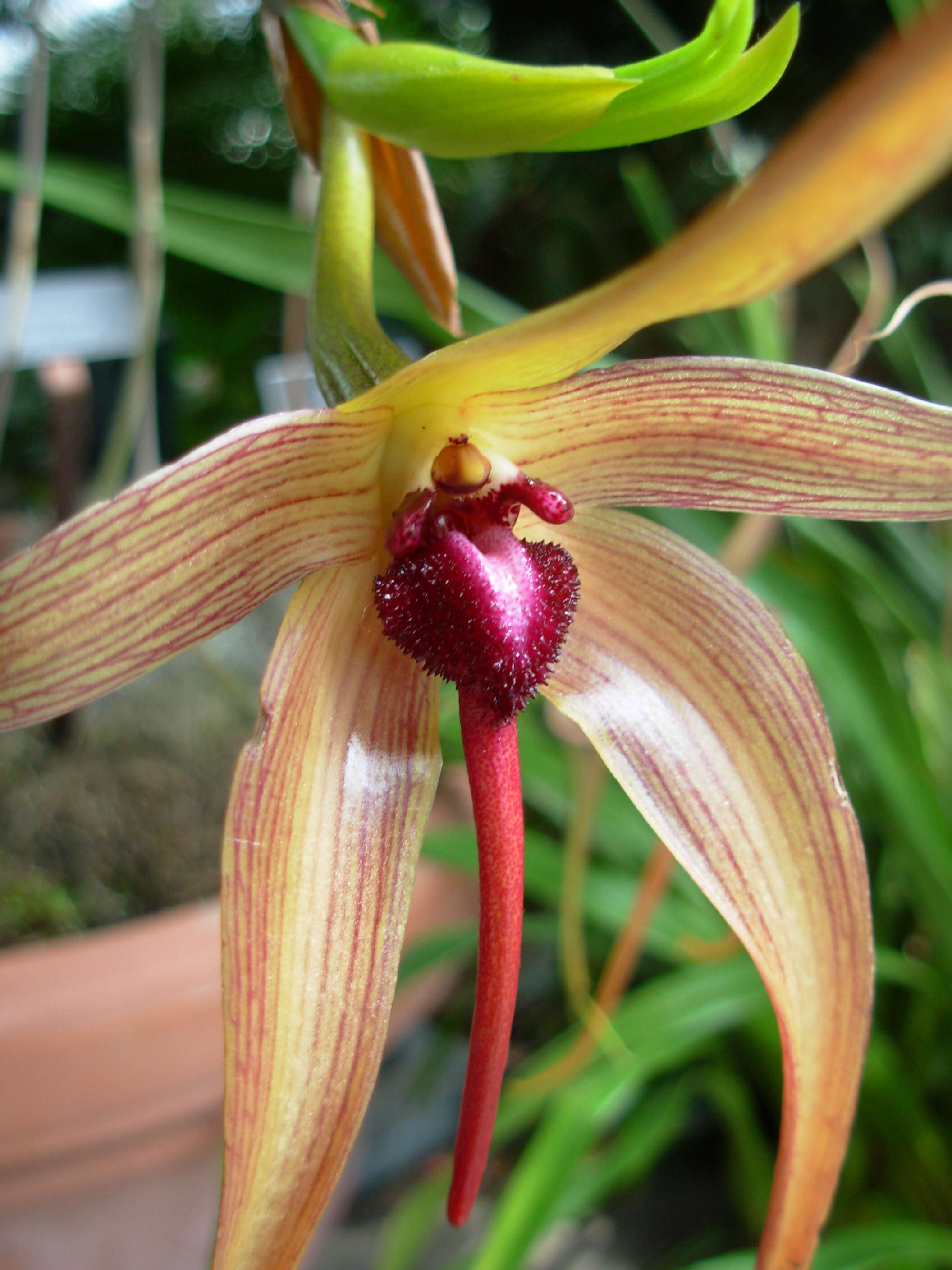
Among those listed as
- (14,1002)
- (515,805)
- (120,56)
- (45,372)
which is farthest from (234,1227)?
(120,56)

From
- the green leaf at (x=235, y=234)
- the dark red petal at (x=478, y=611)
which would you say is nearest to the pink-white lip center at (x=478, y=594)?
the dark red petal at (x=478, y=611)

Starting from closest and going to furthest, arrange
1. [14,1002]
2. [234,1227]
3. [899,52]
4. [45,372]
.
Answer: [899,52] < [234,1227] < [14,1002] < [45,372]

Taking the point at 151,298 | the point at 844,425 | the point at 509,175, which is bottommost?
the point at 844,425

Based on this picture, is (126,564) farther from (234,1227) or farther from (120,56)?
(120,56)

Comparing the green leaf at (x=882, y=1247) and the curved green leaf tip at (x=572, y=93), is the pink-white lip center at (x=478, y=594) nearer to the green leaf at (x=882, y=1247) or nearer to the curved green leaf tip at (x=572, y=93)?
the curved green leaf tip at (x=572, y=93)

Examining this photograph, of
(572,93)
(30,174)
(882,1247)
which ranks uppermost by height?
(30,174)

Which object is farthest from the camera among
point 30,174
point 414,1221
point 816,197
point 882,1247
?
point 414,1221

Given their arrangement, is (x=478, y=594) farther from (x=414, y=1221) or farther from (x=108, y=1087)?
(x=414, y=1221)

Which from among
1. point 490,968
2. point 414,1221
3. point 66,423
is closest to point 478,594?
point 490,968
